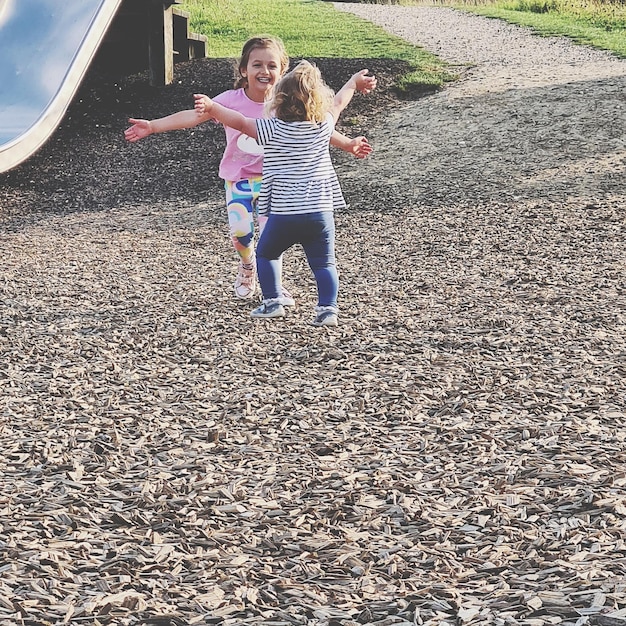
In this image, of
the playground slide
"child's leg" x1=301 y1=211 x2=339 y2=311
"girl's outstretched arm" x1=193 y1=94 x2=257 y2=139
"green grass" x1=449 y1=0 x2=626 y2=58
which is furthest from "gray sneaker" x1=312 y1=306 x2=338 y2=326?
"green grass" x1=449 y1=0 x2=626 y2=58

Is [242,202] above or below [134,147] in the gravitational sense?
above

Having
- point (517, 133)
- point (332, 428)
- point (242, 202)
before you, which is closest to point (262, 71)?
point (242, 202)

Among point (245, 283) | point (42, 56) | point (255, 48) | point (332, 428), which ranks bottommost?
point (245, 283)

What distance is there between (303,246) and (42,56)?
Result: 5.04 m

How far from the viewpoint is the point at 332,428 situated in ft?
12.3

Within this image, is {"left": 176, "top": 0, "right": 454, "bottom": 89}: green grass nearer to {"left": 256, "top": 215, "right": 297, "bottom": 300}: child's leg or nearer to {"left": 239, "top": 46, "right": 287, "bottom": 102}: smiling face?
{"left": 239, "top": 46, "right": 287, "bottom": 102}: smiling face

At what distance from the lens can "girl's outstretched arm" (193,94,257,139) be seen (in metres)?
4.70

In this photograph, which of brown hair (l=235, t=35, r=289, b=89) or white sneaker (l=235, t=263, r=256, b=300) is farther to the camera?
white sneaker (l=235, t=263, r=256, b=300)

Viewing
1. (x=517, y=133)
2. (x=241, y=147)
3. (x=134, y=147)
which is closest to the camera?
(x=241, y=147)

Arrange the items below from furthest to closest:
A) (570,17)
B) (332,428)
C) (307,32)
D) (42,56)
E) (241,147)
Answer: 1. (570,17)
2. (307,32)
3. (42,56)
4. (241,147)
5. (332,428)

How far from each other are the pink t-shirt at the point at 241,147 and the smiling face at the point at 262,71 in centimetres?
6

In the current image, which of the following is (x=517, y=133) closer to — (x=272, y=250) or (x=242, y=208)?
(x=242, y=208)

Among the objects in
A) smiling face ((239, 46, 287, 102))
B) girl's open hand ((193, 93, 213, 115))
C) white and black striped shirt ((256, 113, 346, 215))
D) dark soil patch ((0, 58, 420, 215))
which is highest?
smiling face ((239, 46, 287, 102))

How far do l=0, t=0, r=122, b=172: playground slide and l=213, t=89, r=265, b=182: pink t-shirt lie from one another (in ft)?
6.68
